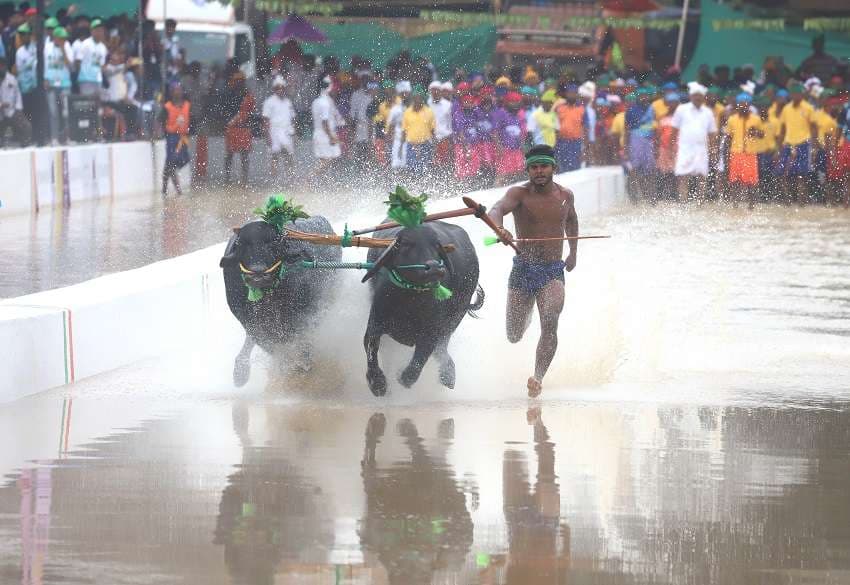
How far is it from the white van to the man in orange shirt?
6723mm

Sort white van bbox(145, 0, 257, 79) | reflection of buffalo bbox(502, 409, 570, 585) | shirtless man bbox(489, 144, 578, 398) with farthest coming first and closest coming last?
white van bbox(145, 0, 257, 79) → shirtless man bbox(489, 144, 578, 398) → reflection of buffalo bbox(502, 409, 570, 585)

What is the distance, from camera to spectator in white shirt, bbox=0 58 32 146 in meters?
23.3

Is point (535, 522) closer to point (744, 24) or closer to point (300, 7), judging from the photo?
point (300, 7)

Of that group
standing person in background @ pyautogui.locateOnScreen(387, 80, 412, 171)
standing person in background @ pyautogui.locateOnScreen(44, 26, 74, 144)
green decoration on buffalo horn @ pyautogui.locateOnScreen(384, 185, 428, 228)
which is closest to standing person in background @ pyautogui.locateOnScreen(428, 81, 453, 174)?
standing person in background @ pyautogui.locateOnScreen(387, 80, 412, 171)

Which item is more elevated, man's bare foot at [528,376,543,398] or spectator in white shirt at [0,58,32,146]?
spectator in white shirt at [0,58,32,146]

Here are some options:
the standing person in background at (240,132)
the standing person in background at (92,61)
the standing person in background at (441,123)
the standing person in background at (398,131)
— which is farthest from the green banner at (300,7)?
the standing person in background at (92,61)

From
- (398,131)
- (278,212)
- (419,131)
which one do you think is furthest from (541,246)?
(398,131)

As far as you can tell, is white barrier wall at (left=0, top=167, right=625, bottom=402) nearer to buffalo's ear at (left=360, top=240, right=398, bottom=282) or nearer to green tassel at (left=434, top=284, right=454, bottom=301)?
buffalo's ear at (left=360, top=240, right=398, bottom=282)

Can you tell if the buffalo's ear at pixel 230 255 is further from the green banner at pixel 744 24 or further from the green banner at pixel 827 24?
the green banner at pixel 744 24

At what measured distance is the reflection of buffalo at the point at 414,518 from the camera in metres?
6.28

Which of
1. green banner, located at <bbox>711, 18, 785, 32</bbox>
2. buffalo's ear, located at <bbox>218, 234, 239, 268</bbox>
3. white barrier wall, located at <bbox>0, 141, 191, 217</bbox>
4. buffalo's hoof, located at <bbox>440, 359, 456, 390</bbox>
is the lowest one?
white barrier wall, located at <bbox>0, 141, 191, 217</bbox>

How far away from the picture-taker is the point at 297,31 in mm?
30141

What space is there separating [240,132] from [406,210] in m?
18.7

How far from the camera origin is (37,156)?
21.7 m
